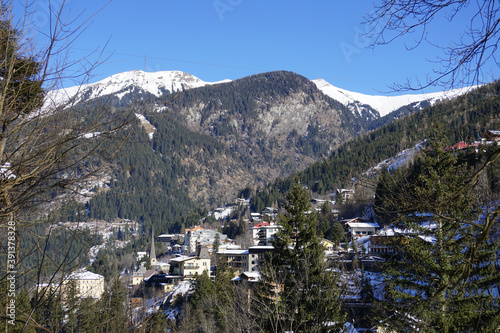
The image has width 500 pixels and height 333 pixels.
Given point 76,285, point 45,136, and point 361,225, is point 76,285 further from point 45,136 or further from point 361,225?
point 361,225

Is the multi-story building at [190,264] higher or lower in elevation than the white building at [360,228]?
lower

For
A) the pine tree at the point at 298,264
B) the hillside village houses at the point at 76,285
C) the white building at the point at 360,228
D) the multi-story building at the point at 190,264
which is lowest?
the multi-story building at the point at 190,264

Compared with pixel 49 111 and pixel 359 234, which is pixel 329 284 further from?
pixel 359 234

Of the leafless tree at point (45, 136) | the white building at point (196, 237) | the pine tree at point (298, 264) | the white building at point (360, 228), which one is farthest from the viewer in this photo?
the white building at point (196, 237)

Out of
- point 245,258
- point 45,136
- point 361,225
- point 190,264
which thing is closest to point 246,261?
point 245,258

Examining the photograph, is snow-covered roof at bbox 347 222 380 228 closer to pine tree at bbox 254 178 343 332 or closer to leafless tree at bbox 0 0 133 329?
pine tree at bbox 254 178 343 332

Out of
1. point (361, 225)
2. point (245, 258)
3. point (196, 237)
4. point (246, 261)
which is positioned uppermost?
point (361, 225)

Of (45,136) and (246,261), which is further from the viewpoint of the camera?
(246,261)

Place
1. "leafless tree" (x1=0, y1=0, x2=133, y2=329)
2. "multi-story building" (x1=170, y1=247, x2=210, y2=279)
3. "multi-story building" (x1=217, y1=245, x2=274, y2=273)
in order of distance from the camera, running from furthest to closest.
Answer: "multi-story building" (x1=170, y1=247, x2=210, y2=279) → "multi-story building" (x1=217, y1=245, x2=274, y2=273) → "leafless tree" (x1=0, y1=0, x2=133, y2=329)

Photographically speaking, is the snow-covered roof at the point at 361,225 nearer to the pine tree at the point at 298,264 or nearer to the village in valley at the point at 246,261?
the village in valley at the point at 246,261

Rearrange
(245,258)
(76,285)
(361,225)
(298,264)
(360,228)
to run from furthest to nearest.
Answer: (360,228) → (361,225) → (245,258) → (298,264) → (76,285)

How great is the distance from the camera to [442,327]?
350 inches

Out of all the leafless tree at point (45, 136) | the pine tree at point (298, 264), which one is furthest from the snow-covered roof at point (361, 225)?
the leafless tree at point (45, 136)

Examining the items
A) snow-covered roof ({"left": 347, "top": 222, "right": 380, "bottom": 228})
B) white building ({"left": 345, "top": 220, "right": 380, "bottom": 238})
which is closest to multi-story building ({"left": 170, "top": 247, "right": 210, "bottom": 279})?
white building ({"left": 345, "top": 220, "right": 380, "bottom": 238})
